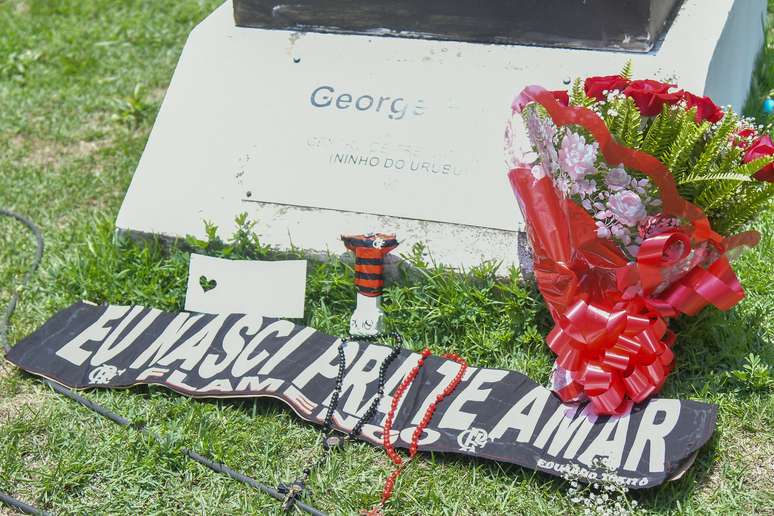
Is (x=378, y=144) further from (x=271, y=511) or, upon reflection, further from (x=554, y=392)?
(x=271, y=511)

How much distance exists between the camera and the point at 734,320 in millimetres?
2953

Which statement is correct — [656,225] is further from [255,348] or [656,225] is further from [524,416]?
[255,348]

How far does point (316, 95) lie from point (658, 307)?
64.3 inches

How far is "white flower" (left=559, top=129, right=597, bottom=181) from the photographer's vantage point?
96.7 inches

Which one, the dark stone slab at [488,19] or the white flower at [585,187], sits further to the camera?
the dark stone slab at [488,19]

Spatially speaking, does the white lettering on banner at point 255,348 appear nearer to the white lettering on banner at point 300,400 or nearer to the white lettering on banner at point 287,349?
the white lettering on banner at point 287,349

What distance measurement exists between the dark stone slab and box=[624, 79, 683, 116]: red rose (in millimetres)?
817

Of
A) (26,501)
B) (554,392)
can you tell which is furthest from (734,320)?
(26,501)

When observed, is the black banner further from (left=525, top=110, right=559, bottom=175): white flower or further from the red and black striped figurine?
(left=525, top=110, right=559, bottom=175): white flower

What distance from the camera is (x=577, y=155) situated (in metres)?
2.47

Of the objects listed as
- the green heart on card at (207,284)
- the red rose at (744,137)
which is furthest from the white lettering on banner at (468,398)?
the green heart on card at (207,284)

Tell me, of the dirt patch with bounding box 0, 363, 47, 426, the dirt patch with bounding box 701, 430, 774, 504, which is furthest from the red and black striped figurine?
the dirt patch with bounding box 701, 430, 774, 504

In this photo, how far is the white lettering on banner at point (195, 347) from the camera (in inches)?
122

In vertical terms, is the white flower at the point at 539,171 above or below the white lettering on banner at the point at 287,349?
above
